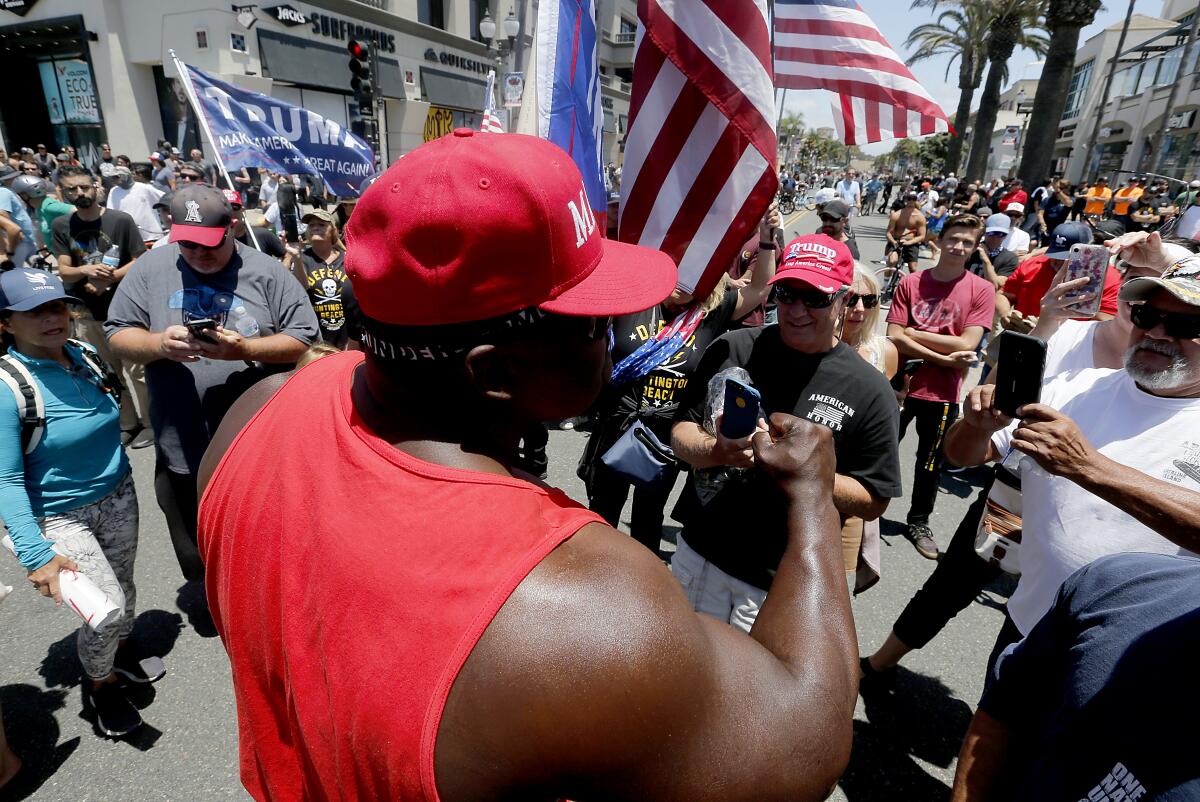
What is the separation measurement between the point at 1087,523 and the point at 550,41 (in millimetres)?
2724

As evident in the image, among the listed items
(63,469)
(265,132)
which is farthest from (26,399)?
(265,132)

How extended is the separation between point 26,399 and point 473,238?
8.77 feet

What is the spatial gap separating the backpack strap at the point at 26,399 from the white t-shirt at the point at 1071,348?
4.16m

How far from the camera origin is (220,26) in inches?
717

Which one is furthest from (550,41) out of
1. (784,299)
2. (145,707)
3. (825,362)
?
(145,707)

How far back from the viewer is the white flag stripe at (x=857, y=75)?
11.7 feet

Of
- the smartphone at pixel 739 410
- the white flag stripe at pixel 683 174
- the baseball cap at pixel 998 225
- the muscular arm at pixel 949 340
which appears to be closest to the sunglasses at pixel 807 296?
the white flag stripe at pixel 683 174

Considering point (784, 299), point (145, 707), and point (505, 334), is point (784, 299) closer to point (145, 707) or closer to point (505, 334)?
point (505, 334)

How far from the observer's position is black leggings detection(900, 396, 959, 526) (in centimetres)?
468

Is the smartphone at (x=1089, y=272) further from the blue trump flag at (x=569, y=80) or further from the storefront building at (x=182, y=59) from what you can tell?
the storefront building at (x=182, y=59)

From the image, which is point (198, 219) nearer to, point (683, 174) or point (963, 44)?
point (683, 174)

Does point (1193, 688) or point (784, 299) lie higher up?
point (784, 299)

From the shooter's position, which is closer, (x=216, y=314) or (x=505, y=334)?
(x=505, y=334)

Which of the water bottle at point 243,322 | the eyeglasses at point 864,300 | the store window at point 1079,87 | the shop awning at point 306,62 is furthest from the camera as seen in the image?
the store window at point 1079,87
